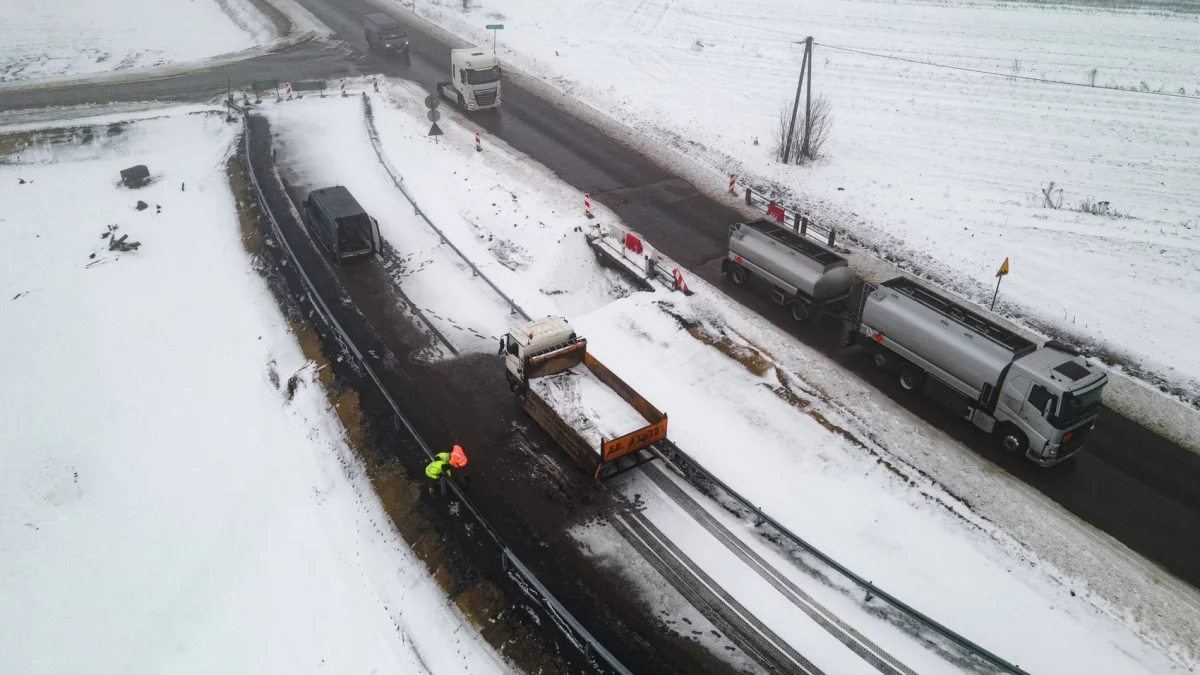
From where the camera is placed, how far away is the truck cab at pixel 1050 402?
18.2m

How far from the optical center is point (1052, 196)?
33.1 metres

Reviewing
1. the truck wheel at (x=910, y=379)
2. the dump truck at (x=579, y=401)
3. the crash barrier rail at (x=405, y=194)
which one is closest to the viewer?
the dump truck at (x=579, y=401)

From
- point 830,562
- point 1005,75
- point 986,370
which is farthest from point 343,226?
point 1005,75

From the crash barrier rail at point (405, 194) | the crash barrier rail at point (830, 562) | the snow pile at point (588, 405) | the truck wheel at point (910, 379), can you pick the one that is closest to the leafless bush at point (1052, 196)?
the truck wheel at point (910, 379)

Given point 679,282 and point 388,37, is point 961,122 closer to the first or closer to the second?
point 679,282

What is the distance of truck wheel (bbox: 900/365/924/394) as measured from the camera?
21516 millimetres

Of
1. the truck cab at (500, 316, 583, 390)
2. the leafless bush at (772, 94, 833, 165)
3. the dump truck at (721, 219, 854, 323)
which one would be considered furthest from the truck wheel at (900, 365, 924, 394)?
the leafless bush at (772, 94, 833, 165)

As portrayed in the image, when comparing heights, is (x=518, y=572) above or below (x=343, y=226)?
below

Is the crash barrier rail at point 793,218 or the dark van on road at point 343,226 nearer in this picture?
the dark van on road at point 343,226

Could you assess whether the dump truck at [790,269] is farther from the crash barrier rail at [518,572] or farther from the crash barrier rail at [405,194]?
the crash barrier rail at [518,572]

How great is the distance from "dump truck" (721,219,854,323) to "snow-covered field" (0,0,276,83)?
172 feet

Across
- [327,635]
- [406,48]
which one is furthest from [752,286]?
[406,48]

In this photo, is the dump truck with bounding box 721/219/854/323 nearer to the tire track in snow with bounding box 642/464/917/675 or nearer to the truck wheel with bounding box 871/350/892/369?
the truck wheel with bounding box 871/350/892/369

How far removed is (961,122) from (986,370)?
2716cm
